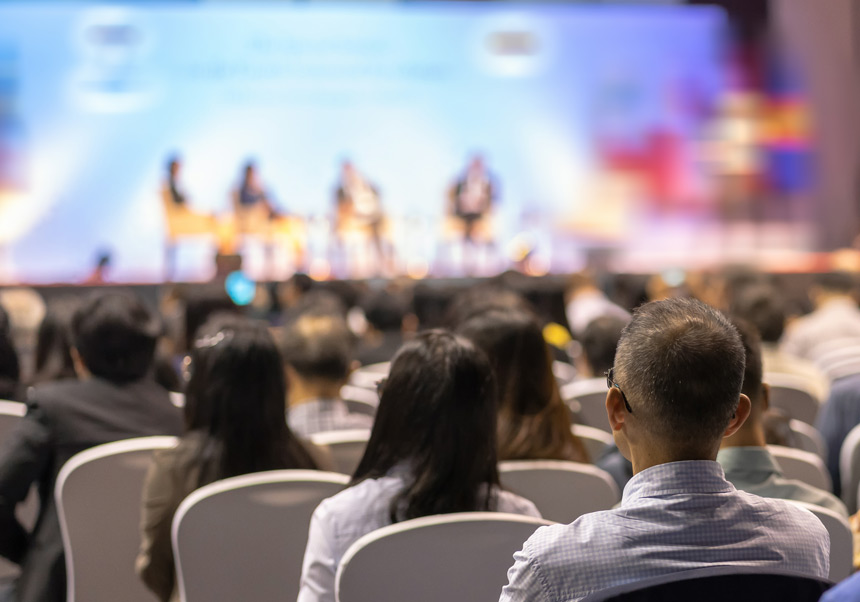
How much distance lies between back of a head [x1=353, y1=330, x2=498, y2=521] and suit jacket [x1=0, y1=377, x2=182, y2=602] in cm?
87

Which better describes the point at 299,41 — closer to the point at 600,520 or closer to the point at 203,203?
the point at 203,203

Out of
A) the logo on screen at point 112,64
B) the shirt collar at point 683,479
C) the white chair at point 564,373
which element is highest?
the logo on screen at point 112,64

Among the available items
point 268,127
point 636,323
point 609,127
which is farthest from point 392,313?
point 609,127

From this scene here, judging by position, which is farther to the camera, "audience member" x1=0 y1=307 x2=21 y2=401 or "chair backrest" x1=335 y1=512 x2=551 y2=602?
"audience member" x1=0 y1=307 x2=21 y2=401

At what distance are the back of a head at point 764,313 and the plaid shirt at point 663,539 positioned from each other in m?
2.60

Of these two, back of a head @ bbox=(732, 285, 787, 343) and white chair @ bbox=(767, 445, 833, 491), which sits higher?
back of a head @ bbox=(732, 285, 787, 343)

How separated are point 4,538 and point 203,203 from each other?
31.1 feet

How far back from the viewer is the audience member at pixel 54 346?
9.77 feet

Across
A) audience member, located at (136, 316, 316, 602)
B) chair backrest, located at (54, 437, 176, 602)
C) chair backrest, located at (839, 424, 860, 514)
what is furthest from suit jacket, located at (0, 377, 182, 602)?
chair backrest, located at (839, 424, 860, 514)

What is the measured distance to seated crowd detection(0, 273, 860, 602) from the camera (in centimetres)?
114

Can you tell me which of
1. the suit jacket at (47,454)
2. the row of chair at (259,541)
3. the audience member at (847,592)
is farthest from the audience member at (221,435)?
the audience member at (847,592)

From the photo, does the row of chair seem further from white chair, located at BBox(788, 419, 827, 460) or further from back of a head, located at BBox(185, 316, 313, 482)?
white chair, located at BBox(788, 419, 827, 460)

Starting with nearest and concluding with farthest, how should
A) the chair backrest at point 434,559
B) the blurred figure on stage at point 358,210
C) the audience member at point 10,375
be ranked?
the chair backrest at point 434,559
the audience member at point 10,375
the blurred figure on stage at point 358,210

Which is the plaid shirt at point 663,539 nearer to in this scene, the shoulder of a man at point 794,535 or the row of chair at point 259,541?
the shoulder of a man at point 794,535
